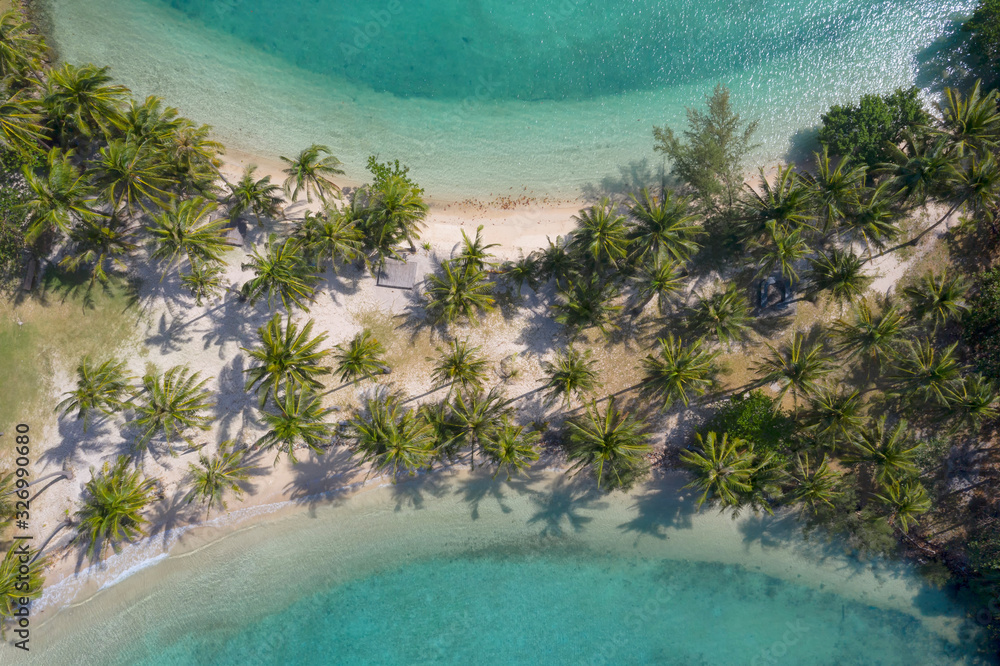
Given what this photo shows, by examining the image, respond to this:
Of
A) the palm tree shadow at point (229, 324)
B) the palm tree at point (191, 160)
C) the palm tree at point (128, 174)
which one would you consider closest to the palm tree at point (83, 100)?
the palm tree at point (128, 174)

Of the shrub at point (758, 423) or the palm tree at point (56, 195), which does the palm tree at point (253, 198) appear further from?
the shrub at point (758, 423)

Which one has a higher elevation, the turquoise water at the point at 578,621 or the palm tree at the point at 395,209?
the palm tree at the point at 395,209

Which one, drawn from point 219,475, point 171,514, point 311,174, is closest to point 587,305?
point 311,174

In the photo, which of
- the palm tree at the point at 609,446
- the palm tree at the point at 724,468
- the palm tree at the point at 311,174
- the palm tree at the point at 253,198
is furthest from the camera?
the palm tree at the point at 253,198

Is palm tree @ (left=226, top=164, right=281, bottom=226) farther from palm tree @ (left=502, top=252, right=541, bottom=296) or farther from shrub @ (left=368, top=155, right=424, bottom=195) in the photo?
palm tree @ (left=502, top=252, right=541, bottom=296)

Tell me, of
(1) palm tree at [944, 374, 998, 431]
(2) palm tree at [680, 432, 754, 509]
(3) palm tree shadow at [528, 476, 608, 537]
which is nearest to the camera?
(2) palm tree at [680, 432, 754, 509]

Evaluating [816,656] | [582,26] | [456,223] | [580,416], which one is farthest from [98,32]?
[816,656]

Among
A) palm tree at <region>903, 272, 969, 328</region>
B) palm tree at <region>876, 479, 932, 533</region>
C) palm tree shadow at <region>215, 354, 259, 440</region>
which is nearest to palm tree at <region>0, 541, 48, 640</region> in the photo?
palm tree shadow at <region>215, 354, 259, 440</region>
